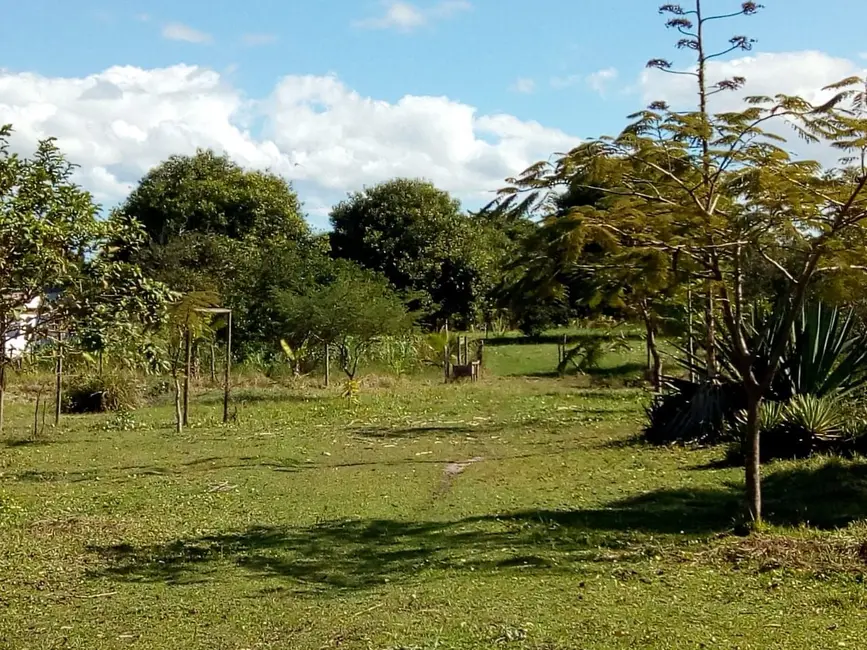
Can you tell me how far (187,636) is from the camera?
6.18m

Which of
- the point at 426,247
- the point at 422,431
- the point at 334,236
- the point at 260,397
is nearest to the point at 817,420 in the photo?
the point at 422,431

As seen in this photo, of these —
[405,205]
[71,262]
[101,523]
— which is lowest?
[101,523]

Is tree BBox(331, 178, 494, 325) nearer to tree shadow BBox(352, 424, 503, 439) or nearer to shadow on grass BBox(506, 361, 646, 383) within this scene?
shadow on grass BBox(506, 361, 646, 383)

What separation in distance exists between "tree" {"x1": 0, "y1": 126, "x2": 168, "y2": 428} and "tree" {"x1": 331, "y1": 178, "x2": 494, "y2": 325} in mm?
29223

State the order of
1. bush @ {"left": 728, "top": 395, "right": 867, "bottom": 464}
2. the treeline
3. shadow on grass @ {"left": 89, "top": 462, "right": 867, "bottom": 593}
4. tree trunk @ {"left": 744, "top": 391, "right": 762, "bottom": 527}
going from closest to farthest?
shadow on grass @ {"left": 89, "top": 462, "right": 867, "bottom": 593}, tree trunk @ {"left": 744, "top": 391, "right": 762, "bottom": 527}, bush @ {"left": 728, "top": 395, "right": 867, "bottom": 464}, the treeline

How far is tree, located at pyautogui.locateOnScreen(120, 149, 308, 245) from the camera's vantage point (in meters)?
40.3

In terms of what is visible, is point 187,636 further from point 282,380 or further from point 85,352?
point 282,380

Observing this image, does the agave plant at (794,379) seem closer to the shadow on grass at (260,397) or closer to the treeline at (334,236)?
the shadow on grass at (260,397)

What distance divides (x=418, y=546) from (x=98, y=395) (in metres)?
15.8

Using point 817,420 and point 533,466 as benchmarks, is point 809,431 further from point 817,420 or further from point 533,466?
point 533,466

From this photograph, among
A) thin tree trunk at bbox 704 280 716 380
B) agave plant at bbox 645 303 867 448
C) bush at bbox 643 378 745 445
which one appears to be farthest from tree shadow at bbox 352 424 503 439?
thin tree trunk at bbox 704 280 716 380

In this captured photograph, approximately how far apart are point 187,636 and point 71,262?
550cm

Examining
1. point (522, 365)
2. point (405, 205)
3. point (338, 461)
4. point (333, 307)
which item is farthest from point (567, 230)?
point (405, 205)

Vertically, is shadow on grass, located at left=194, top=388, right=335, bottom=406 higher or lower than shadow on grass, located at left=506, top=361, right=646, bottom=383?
lower
